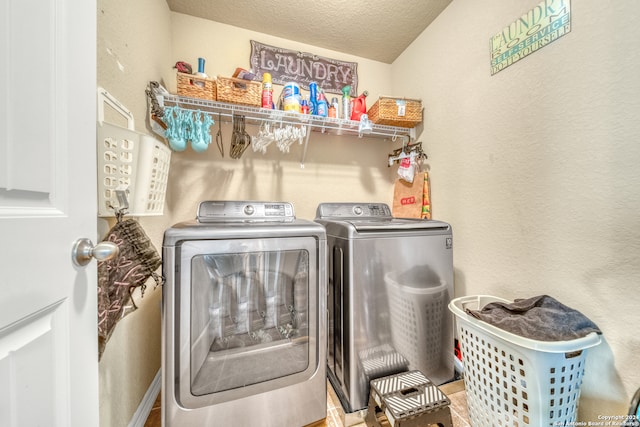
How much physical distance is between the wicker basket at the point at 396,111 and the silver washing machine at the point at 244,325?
1136 millimetres

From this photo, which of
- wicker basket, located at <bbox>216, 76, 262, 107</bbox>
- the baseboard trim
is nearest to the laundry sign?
wicker basket, located at <bbox>216, 76, 262, 107</bbox>

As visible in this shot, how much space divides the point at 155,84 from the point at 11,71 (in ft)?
3.70

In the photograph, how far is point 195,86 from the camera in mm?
1479

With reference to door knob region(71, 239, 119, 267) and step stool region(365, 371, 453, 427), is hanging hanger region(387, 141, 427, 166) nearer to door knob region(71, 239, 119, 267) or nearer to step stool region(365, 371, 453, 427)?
step stool region(365, 371, 453, 427)

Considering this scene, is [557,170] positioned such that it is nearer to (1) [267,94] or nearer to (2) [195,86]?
(1) [267,94]

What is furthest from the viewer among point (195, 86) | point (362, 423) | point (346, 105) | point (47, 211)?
point (346, 105)

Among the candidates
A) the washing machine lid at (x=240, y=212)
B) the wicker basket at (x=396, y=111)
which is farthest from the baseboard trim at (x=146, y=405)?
the wicker basket at (x=396, y=111)

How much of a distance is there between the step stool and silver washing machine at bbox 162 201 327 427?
0.27 metres

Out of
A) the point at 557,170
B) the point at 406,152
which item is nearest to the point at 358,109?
the point at 406,152

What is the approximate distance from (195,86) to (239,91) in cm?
27

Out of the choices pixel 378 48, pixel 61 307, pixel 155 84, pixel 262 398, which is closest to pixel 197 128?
pixel 155 84

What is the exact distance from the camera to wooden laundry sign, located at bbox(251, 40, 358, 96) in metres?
1.91

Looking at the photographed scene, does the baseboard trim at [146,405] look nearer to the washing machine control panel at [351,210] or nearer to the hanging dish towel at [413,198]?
the washing machine control panel at [351,210]

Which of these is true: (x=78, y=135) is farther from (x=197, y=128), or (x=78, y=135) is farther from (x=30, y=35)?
(x=197, y=128)
